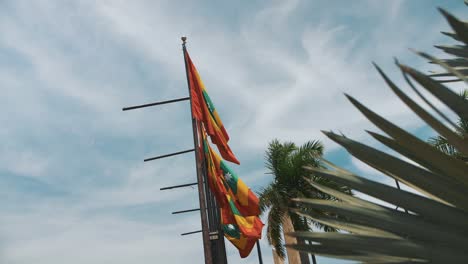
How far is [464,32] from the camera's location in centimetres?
114

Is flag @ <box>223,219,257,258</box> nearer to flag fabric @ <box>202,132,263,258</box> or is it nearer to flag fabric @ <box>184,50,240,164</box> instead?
flag fabric @ <box>202,132,263,258</box>

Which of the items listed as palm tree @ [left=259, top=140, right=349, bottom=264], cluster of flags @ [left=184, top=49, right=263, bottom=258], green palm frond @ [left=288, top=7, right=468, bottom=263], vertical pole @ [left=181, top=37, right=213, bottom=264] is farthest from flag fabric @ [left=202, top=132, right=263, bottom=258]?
green palm frond @ [left=288, top=7, right=468, bottom=263]

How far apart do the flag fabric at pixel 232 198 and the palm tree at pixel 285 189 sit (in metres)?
7.13

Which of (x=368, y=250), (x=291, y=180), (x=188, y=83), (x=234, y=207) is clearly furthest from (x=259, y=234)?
(x=368, y=250)

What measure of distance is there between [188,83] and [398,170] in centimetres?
1676

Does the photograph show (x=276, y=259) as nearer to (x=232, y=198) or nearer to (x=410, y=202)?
(x=232, y=198)

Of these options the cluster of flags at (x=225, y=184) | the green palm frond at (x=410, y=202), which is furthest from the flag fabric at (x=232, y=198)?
the green palm frond at (x=410, y=202)

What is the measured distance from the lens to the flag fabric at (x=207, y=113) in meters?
15.8

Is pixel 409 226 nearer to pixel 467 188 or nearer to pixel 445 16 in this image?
pixel 467 188

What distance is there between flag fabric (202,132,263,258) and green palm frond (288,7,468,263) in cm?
1312

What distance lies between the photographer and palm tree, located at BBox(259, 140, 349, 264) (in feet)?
75.8

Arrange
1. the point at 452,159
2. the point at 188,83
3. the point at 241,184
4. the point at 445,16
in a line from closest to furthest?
the point at 445,16
the point at 452,159
the point at 241,184
the point at 188,83

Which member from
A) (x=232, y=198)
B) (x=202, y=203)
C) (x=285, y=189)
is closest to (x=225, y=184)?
(x=232, y=198)

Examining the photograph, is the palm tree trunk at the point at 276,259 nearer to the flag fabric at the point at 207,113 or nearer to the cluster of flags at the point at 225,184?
the cluster of flags at the point at 225,184
